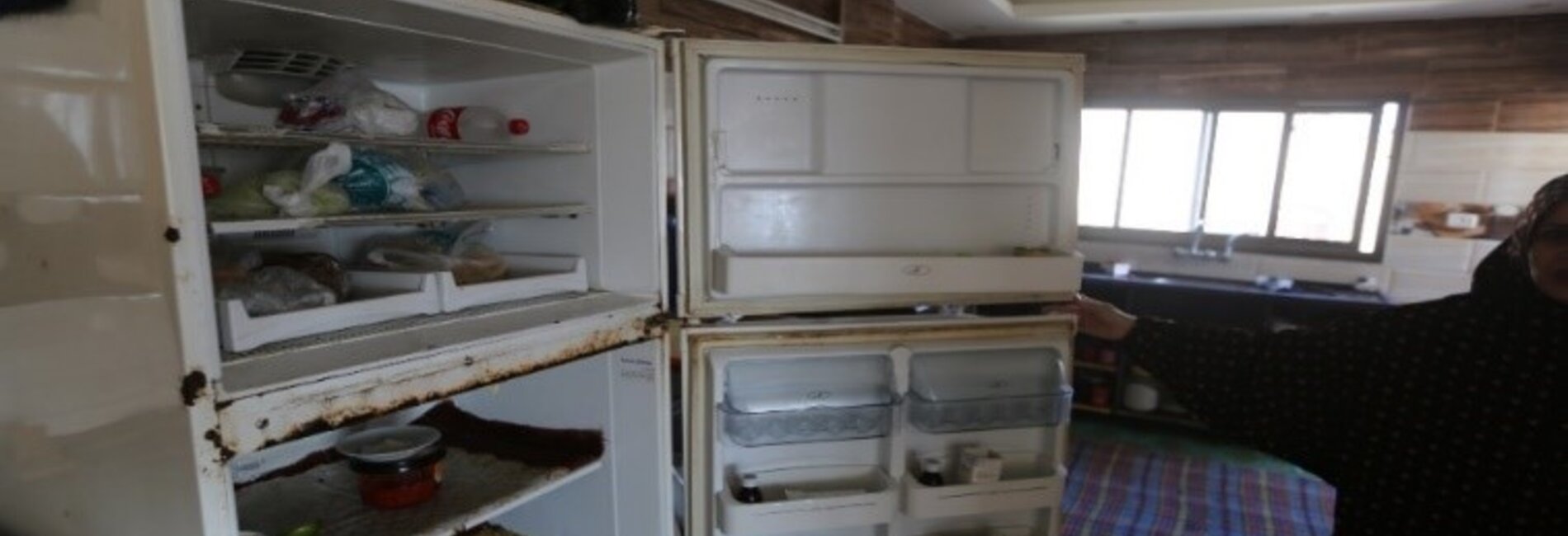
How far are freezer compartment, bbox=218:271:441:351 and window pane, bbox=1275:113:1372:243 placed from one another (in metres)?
3.53

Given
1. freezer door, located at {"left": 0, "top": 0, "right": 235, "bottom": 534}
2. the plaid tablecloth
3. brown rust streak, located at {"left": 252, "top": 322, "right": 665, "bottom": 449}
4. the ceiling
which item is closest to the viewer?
freezer door, located at {"left": 0, "top": 0, "right": 235, "bottom": 534}

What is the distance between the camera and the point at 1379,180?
3.19m

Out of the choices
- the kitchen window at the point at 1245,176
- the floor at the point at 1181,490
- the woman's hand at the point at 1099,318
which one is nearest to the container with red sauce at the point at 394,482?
the woman's hand at the point at 1099,318

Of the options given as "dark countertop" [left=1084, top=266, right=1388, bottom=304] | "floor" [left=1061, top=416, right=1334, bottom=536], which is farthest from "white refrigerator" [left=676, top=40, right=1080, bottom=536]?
"dark countertop" [left=1084, top=266, right=1388, bottom=304]

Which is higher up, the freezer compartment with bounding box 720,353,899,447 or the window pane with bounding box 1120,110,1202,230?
the window pane with bounding box 1120,110,1202,230

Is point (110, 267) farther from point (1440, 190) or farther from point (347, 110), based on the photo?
point (1440, 190)

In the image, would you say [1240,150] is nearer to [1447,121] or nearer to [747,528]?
[1447,121]

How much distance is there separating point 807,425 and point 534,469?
47 centimetres

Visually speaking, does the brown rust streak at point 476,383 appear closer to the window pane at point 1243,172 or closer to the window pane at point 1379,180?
the window pane at point 1243,172

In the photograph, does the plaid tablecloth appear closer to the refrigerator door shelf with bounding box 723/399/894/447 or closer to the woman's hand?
the woman's hand

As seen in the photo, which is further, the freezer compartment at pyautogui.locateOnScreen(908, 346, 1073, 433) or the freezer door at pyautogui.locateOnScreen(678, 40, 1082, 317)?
the freezer compartment at pyautogui.locateOnScreen(908, 346, 1073, 433)

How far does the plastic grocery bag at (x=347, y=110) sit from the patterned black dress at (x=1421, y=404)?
1.38 m

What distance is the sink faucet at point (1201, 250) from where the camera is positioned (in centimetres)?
342

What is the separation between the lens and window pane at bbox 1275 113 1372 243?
3217mm
